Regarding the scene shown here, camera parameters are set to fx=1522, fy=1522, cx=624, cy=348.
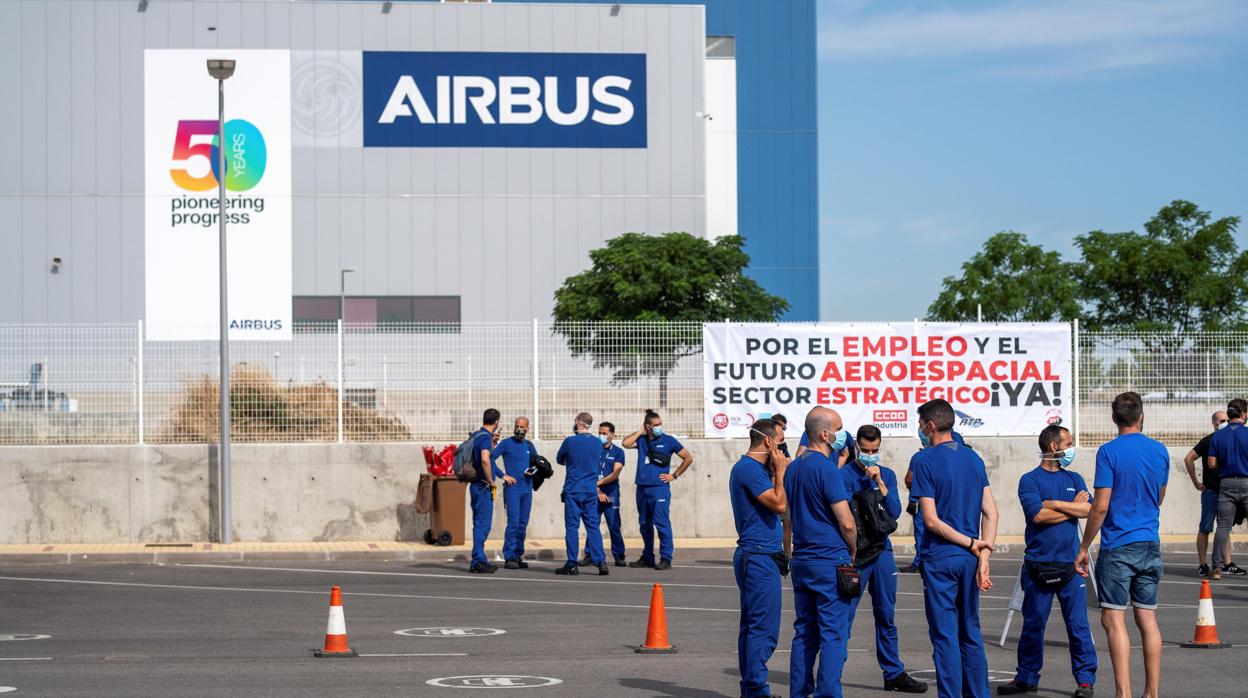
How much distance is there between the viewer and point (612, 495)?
18.7m

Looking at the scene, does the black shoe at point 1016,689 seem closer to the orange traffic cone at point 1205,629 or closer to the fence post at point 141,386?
the orange traffic cone at point 1205,629

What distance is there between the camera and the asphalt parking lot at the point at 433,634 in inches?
395

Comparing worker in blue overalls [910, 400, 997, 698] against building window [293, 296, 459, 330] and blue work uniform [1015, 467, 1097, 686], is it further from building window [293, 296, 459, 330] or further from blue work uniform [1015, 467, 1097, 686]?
A: building window [293, 296, 459, 330]

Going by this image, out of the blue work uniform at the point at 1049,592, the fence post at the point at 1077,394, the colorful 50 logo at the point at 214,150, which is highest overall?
the colorful 50 logo at the point at 214,150

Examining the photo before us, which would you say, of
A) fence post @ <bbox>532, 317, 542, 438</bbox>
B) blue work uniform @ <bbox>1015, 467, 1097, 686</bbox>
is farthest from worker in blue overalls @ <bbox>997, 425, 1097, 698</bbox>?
fence post @ <bbox>532, 317, 542, 438</bbox>

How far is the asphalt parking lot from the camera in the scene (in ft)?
32.9

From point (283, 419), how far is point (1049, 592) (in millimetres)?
14395

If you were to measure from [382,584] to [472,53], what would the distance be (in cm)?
3384

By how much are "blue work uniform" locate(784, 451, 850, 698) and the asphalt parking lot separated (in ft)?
3.38

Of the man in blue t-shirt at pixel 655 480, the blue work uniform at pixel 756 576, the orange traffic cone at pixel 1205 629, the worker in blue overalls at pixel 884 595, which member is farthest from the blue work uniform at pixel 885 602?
the man in blue t-shirt at pixel 655 480

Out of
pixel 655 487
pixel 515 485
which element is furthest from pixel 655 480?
pixel 515 485

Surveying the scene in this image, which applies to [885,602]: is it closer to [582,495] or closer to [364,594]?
[364,594]

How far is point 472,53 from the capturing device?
4831cm

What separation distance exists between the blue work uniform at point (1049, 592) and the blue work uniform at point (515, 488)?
8820 millimetres
